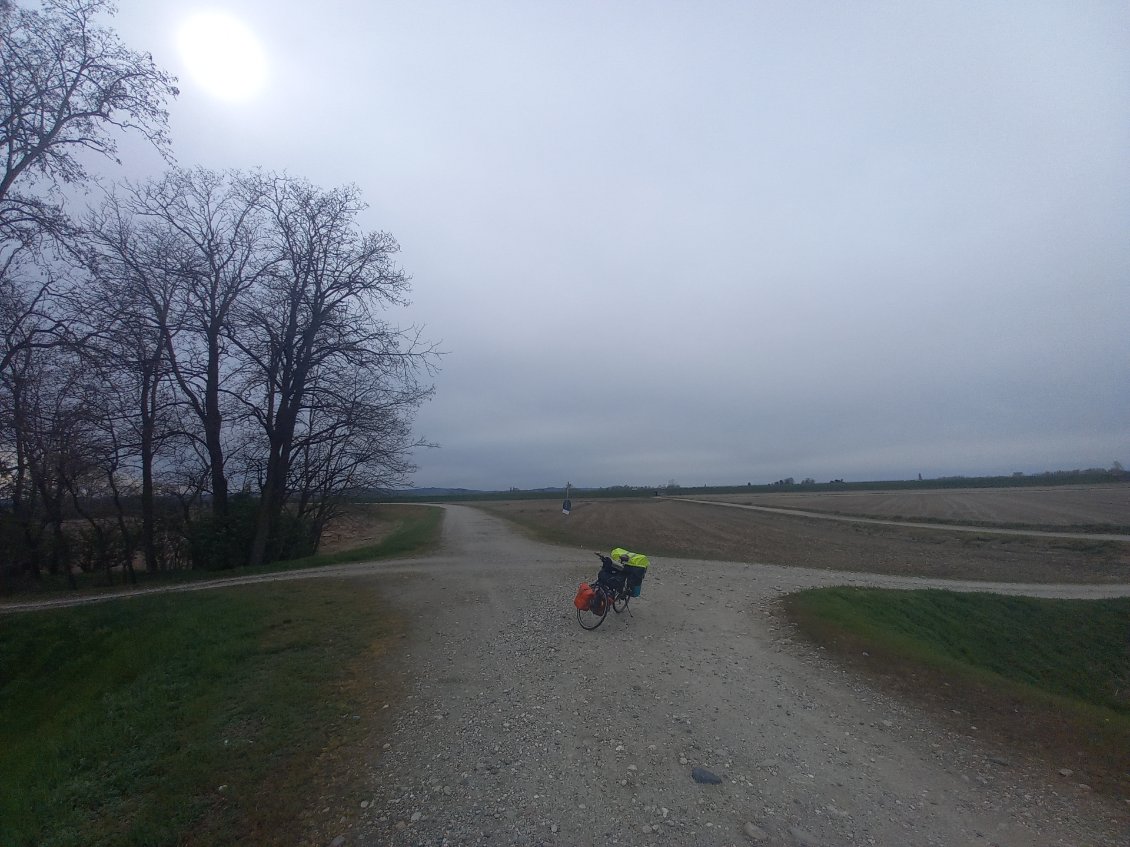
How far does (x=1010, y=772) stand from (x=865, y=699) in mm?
1740

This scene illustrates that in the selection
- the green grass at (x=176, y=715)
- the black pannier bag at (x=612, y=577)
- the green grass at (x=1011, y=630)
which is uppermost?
the black pannier bag at (x=612, y=577)

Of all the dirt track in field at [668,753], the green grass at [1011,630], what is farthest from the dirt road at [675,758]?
the green grass at [1011,630]

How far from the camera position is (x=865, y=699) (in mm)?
7156

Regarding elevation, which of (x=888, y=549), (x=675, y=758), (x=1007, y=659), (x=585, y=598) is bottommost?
(x=1007, y=659)

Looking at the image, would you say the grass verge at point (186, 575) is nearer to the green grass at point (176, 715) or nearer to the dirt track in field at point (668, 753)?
the green grass at point (176, 715)

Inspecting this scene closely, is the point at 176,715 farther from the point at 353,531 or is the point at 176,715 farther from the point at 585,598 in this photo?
the point at 353,531

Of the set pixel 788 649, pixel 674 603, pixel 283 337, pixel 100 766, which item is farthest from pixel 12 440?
pixel 788 649

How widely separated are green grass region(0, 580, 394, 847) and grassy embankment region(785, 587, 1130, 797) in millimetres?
7062

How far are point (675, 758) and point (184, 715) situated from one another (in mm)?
5757

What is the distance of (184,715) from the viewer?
277 inches

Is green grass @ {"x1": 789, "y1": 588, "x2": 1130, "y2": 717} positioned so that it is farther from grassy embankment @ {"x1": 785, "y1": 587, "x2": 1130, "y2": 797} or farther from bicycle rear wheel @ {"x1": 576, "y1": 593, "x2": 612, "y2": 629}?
bicycle rear wheel @ {"x1": 576, "y1": 593, "x2": 612, "y2": 629}

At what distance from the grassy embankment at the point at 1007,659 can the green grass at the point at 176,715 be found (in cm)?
706

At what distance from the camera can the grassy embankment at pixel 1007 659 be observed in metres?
6.33

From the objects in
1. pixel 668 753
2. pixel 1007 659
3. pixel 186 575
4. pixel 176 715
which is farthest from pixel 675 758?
pixel 186 575
